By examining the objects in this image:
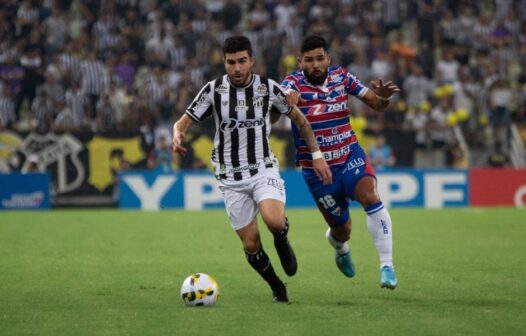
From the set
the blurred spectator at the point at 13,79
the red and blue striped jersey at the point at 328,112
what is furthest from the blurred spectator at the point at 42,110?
the red and blue striped jersey at the point at 328,112

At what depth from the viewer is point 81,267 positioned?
11664 millimetres

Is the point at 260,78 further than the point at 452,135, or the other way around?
the point at 452,135

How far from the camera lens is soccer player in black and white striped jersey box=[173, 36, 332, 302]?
8781mm

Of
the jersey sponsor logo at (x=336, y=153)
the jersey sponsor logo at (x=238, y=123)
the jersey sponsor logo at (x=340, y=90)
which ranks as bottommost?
the jersey sponsor logo at (x=336, y=153)

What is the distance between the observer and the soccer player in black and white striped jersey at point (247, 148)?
878 cm

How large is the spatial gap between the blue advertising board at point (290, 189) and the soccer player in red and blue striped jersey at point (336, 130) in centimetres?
→ 1306

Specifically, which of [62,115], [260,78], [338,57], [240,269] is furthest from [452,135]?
[260,78]

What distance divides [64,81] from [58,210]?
3259mm

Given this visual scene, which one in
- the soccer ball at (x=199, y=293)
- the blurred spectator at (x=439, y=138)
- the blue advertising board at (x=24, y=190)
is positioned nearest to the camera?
the soccer ball at (x=199, y=293)

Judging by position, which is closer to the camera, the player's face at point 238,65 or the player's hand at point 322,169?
the player's face at point 238,65

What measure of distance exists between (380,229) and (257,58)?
1692 centimetres

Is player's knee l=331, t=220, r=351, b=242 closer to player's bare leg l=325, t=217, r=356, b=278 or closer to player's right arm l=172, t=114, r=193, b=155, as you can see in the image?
player's bare leg l=325, t=217, r=356, b=278

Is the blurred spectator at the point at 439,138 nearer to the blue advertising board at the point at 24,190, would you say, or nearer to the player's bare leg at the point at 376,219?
the blue advertising board at the point at 24,190

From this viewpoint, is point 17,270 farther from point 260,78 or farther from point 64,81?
point 64,81
